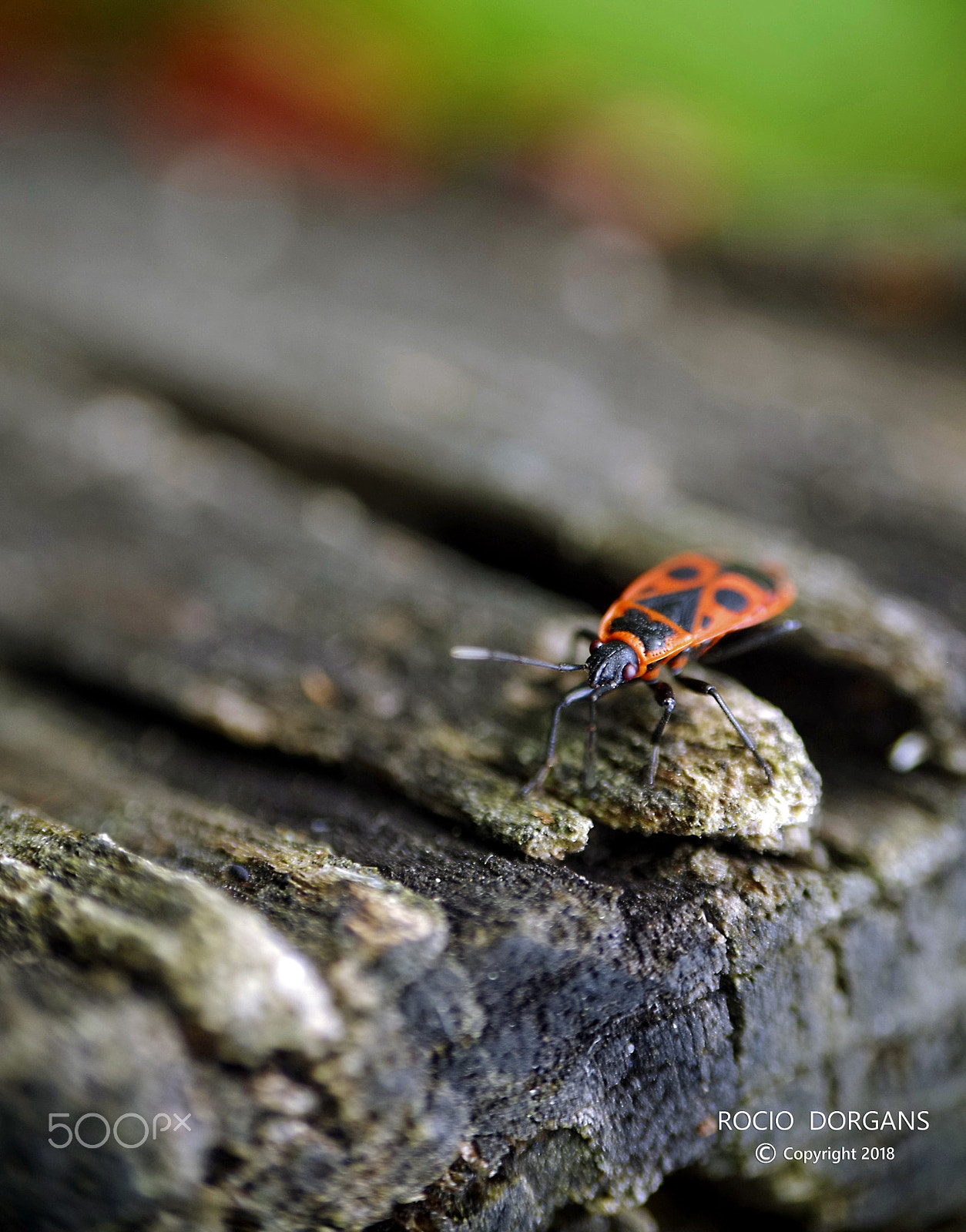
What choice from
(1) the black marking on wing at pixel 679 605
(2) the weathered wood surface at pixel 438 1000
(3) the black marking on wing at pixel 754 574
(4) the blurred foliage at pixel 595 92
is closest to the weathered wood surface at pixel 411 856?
(2) the weathered wood surface at pixel 438 1000

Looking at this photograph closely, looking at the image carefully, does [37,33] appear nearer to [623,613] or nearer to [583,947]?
[623,613]

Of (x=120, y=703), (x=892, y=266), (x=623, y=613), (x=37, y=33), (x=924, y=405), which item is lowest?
(x=120, y=703)

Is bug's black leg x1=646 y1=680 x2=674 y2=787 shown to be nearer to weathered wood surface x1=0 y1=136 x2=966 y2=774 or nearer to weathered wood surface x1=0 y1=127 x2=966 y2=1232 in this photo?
weathered wood surface x1=0 y1=127 x2=966 y2=1232

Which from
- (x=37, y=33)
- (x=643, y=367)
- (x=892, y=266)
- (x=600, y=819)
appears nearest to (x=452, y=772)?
(x=600, y=819)

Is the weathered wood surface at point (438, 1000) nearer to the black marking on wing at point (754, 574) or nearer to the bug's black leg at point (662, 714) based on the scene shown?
the bug's black leg at point (662, 714)

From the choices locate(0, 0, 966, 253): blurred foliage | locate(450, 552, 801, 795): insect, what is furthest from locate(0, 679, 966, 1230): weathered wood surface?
locate(0, 0, 966, 253): blurred foliage

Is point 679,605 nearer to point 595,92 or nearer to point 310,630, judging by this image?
point 310,630
